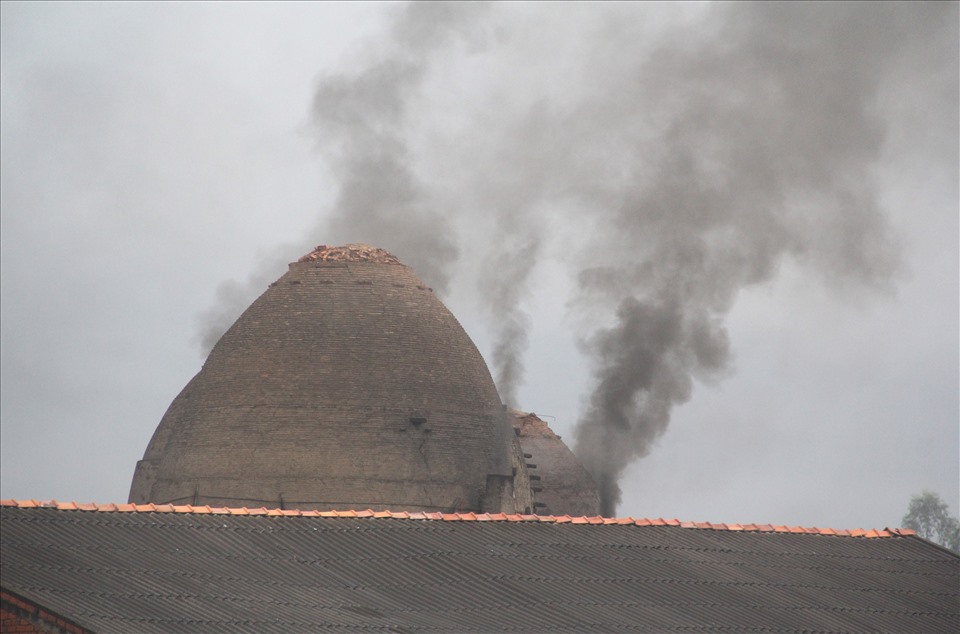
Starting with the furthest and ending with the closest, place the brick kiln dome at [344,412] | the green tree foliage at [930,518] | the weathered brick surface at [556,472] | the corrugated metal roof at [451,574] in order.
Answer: the green tree foliage at [930,518] → the weathered brick surface at [556,472] → the brick kiln dome at [344,412] → the corrugated metal roof at [451,574]

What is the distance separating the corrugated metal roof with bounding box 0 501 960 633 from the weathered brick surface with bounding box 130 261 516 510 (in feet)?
37.9

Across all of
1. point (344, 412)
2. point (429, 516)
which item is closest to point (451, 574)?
point (429, 516)

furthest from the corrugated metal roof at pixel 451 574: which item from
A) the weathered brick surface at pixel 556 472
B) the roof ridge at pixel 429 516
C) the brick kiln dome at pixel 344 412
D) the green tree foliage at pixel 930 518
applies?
the green tree foliage at pixel 930 518

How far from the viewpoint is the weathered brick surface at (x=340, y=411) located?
104 feet

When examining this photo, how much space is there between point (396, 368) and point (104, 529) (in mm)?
14759

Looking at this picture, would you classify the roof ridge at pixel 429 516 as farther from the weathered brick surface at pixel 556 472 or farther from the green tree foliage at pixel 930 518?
the green tree foliage at pixel 930 518

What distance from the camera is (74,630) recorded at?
1529 cm

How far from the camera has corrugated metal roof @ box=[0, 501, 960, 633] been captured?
1653 cm

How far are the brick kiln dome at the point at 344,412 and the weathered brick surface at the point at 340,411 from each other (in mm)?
23

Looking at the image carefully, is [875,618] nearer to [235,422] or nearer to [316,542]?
[316,542]

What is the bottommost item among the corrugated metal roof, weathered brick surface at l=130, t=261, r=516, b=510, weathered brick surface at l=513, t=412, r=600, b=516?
the corrugated metal roof

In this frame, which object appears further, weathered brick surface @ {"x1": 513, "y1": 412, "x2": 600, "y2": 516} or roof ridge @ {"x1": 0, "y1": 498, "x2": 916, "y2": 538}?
weathered brick surface @ {"x1": 513, "y1": 412, "x2": 600, "y2": 516}

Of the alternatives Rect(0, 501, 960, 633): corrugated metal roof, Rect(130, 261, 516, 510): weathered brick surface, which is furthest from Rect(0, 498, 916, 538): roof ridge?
Rect(130, 261, 516, 510): weathered brick surface

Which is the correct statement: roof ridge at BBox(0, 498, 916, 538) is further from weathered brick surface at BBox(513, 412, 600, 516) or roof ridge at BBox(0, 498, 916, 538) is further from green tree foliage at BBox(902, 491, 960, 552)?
green tree foliage at BBox(902, 491, 960, 552)
